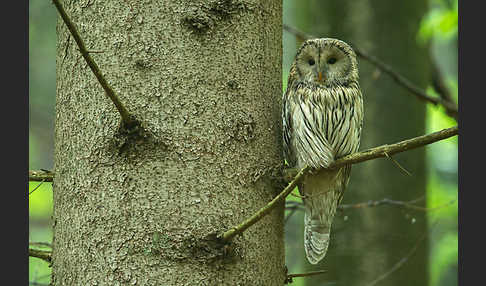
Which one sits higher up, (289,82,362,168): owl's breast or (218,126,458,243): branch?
(289,82,362,168): owl's breast

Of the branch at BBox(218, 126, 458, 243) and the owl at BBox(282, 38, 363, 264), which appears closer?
the branch at BBox(218, 126, 458, 243)

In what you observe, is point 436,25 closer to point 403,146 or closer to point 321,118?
point 321,118

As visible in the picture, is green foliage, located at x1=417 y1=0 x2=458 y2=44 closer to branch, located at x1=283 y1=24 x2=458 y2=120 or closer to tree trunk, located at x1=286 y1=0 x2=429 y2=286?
tree trunk, located at x1=286 y1=0 x2=429 y2=286

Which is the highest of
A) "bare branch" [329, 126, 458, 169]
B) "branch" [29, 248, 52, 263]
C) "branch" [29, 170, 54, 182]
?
"bare branch" [329, 126, 458, 169]

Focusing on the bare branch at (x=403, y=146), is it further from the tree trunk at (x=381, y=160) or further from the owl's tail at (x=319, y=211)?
the tree trunk at (x=381, y=160)

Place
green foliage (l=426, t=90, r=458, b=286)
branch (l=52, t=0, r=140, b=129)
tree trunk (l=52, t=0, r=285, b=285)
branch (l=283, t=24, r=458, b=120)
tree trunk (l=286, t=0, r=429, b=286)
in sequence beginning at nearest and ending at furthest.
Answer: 1. branch (l=52, t=0, r=140, b=129)
2. tree trunk (l=52, t=0, r=285, b=285)
3. branch (l=283, t=24, r=458, b=120)
4. tree trunk (l=286, t=0, r=429, b=286)
5. green foliage (l=426, t=90, r=458, b=286)

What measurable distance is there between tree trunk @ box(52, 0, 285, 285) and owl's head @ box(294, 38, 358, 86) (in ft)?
2.37

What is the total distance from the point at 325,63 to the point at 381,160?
62.4 inches

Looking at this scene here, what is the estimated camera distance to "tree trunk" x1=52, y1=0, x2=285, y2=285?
180 centimetres

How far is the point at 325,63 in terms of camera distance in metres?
2.76

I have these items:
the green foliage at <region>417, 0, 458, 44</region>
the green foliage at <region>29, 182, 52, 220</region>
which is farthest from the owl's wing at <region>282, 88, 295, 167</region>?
the green foliage at <region>29, 182, 52, 220</region>

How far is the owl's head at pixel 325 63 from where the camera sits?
276 centimetres

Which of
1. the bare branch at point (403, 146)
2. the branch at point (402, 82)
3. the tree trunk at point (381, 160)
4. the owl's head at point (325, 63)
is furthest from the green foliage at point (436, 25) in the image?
the bare branch at point (403, 146)

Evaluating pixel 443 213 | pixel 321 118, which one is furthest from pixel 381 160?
pixel 443 213
